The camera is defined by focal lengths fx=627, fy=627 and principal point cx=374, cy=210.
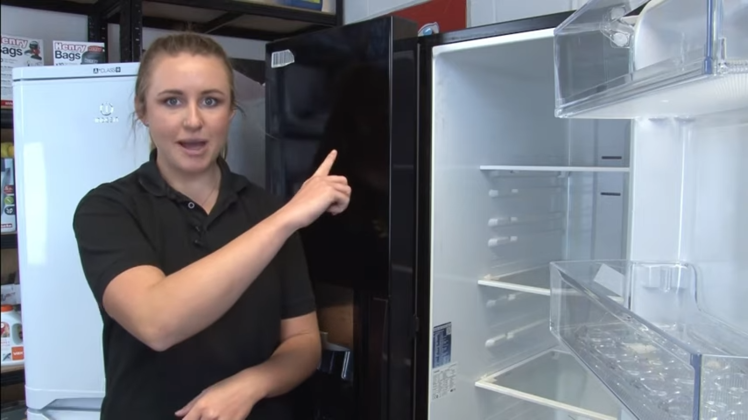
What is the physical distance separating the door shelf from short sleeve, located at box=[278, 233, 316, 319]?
53 centimetres

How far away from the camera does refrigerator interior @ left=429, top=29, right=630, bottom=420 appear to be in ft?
4.54

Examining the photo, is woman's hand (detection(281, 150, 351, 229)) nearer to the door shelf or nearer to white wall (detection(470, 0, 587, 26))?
the door shelf

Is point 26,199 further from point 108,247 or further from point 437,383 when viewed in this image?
point 437,383

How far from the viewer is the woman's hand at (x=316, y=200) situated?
3.56ft

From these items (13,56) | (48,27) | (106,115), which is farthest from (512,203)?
(48,27)

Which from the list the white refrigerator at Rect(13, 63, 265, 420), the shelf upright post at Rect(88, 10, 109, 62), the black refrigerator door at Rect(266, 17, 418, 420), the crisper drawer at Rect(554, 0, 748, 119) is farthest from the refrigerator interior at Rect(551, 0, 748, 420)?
the shelf upright post at Rect(88, 10, 109, 62)

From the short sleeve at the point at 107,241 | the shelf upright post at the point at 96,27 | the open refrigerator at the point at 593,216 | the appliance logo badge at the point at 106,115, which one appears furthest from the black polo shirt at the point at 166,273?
the shelf upright post at the point at 96,27

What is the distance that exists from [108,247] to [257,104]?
0.78 metres

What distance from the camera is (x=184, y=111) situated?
3.82 feet

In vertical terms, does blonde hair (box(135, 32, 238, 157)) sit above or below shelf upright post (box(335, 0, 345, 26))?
below

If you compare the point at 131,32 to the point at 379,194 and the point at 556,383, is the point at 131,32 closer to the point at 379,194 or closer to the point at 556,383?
the point at 379,194

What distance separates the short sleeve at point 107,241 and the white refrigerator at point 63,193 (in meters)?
0.56

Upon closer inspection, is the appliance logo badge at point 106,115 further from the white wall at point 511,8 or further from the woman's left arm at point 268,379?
the white wall at point 511,8

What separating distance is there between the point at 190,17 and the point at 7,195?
97cm
